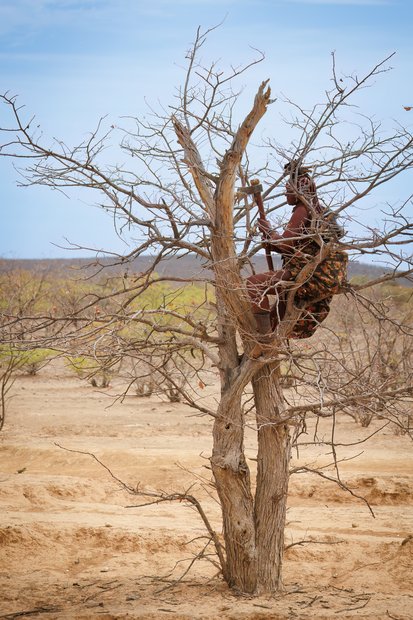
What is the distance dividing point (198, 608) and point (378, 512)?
4.20 metres

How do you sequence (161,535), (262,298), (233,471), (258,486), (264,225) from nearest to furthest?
(262,298) < (264,225) < (233,471) < (258,486) < (161,535)

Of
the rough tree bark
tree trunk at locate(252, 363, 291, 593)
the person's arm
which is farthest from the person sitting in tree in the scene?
tree trunk at locate(252, 363, 291, 593)

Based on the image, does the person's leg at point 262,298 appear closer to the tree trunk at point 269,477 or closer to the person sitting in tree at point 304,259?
the person sitting in tree at point 304,259

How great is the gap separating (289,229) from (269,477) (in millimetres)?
2013

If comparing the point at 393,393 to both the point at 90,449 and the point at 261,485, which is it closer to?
the point at 261,485

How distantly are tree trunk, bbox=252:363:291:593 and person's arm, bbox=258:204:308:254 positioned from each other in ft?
3.72

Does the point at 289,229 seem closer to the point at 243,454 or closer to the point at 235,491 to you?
the point at 243,454

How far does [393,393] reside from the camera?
545 cm

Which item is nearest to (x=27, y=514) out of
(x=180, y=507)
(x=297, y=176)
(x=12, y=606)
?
(x=180, y=507)

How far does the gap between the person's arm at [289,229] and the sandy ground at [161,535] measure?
5.11 ft

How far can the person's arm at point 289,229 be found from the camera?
17.1ft

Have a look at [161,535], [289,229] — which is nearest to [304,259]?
[289,229]

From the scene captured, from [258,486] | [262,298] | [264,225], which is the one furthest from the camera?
[258,486]

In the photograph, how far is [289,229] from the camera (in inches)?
205
